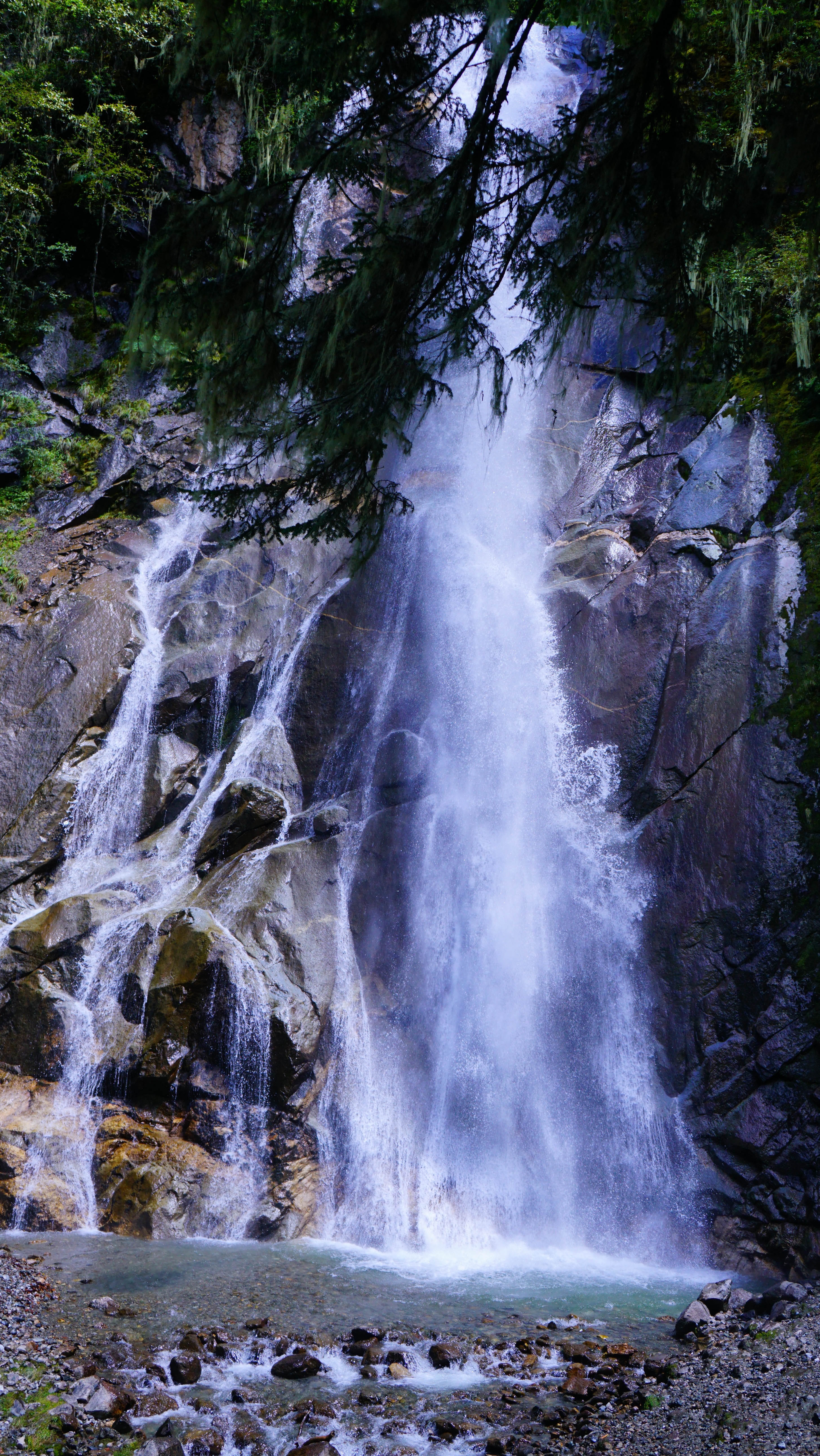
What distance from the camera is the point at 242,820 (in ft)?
35.8

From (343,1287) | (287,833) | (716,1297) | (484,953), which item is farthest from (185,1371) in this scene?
(287,833)

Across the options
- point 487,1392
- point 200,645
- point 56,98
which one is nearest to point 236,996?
point 487,1392

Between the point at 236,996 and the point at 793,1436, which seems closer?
the point at 793,1436

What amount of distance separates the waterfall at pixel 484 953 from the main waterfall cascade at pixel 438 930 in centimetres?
2

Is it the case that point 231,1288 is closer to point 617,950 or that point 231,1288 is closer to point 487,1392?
point 487,1392

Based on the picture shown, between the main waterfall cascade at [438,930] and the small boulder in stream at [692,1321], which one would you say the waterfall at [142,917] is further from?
the small boulder in stream at [692,1321]

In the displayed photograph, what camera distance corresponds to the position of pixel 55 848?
11.1 meters

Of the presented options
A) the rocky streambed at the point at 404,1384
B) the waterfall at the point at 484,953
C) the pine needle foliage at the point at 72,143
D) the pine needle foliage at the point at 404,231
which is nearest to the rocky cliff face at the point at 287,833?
the waterfall at the point at 484,953

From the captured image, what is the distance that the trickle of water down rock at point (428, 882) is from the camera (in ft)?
27.8

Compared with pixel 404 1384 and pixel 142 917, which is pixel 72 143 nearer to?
pixel 142 917

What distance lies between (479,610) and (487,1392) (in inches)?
360

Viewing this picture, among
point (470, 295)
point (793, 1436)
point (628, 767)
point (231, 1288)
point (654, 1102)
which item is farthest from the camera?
point (628, 767)

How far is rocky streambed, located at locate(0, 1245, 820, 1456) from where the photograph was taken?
13.6ft

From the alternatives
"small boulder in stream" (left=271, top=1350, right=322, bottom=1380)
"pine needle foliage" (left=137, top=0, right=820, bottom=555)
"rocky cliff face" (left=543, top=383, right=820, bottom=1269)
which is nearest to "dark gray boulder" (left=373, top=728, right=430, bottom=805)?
"rocky cliff face" (left=543, top=383, right=820, bottom=1269)
